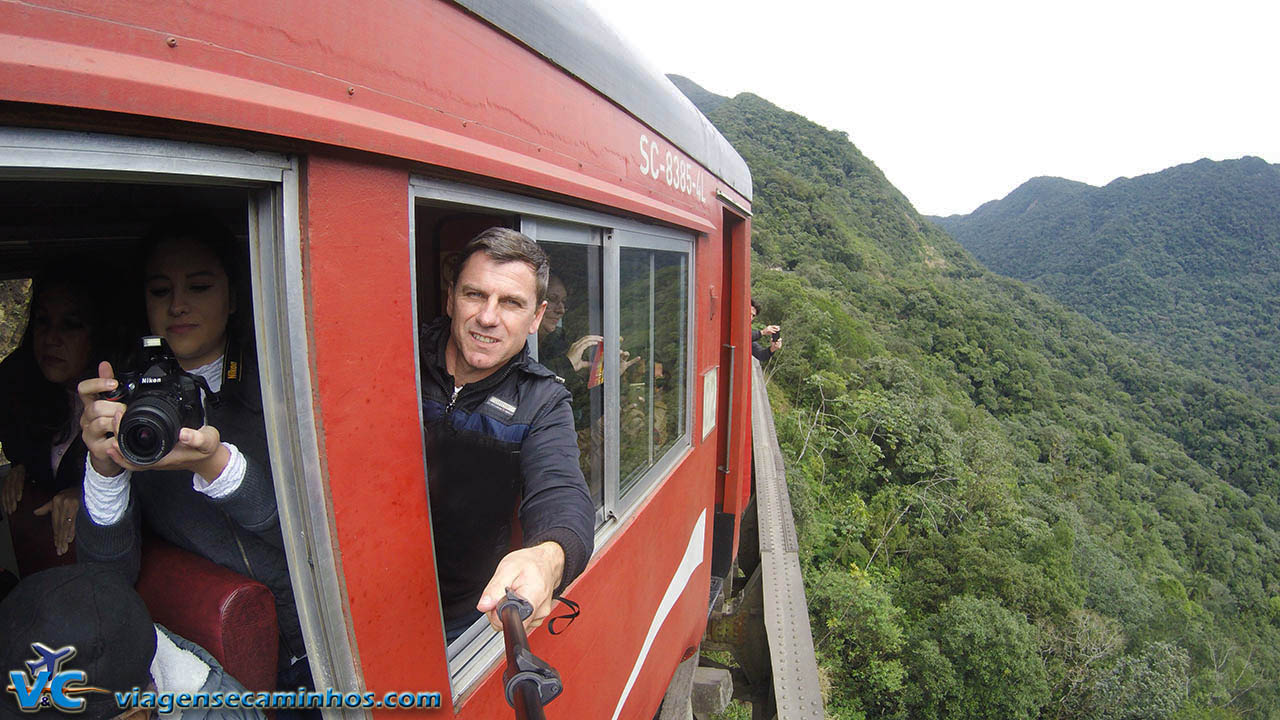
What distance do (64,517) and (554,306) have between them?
50.3 inches

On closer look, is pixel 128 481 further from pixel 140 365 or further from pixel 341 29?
pixel 341 29

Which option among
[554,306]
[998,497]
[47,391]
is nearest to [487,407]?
[554,306]

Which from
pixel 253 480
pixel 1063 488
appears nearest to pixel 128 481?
pixel 253 480

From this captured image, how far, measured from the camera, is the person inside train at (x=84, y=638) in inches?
35.7

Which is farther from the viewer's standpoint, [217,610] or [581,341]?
[581,341]

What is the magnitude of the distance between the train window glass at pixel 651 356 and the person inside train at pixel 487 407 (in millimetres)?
654

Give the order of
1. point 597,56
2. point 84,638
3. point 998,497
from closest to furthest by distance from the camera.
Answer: point 84,638 < point 597,56 < point 998,497

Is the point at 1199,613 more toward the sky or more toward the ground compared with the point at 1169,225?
more toward the ground

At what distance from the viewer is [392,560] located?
1124 millimetres

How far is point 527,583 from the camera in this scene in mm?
1012

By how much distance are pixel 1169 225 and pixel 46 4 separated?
146 m

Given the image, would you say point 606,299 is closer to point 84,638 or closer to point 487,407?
point 487,407

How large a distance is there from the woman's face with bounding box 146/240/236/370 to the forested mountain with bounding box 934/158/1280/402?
349ft

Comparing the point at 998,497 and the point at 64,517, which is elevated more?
the point at 64,517
